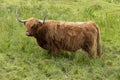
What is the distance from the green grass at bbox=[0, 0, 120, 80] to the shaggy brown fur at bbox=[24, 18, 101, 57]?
222mm

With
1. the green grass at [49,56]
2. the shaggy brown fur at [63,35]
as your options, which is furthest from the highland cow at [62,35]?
the green grass at [49,56]

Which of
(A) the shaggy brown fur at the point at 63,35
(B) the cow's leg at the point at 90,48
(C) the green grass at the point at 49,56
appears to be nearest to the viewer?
(C) the green grass at the point at 49,56

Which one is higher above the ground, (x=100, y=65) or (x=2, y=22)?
(x=2, y=22)

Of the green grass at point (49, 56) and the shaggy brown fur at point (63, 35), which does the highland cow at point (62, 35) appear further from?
the green grass at point (49, 56)

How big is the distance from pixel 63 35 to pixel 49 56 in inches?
19.7

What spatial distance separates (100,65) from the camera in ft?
26.5

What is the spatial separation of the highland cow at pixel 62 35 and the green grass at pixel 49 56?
0.73 feet

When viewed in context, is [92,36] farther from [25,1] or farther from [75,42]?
[25,1]

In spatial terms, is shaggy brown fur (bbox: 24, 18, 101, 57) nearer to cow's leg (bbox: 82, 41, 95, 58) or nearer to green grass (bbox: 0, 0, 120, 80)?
cow's leg (bbox: 82, 41, 95, 58)

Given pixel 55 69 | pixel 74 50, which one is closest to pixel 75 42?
pixel 74 50

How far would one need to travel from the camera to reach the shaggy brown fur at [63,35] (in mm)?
8016

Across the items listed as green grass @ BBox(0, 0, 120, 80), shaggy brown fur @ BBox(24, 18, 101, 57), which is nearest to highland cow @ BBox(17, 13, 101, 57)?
shaggy brown fur @ BBox(24, 18, 101, 57)

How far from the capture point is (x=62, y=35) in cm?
802

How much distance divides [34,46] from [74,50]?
0.86 m
